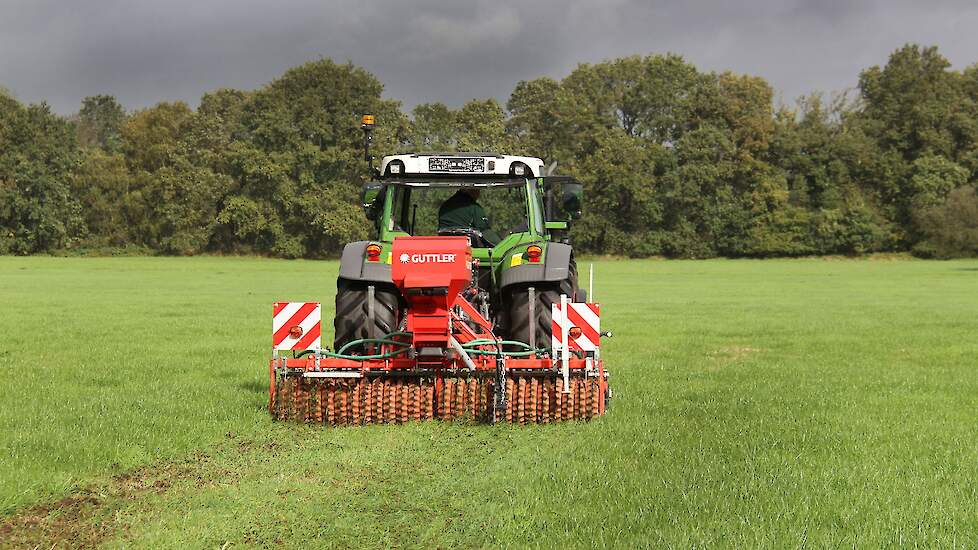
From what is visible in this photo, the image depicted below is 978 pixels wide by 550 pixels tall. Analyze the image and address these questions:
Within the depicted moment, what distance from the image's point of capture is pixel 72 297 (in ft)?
86.7

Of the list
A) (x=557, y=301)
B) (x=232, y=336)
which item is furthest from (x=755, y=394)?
(x=232, y=336)

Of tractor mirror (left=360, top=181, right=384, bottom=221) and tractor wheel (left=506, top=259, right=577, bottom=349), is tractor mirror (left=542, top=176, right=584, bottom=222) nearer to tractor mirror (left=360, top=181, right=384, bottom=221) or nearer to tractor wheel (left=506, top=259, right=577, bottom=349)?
tractor wheel (left=506, top=259, right=577, bottom=349)

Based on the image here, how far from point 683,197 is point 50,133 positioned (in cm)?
4695

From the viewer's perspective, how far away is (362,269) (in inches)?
343

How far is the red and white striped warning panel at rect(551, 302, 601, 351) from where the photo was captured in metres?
→ 8.27

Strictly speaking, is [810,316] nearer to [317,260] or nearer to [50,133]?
[317,260]

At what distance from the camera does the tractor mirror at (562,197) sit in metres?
9.49

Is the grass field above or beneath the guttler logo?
beneath

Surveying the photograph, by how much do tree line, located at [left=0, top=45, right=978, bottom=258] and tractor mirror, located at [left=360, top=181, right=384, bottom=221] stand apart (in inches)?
2117

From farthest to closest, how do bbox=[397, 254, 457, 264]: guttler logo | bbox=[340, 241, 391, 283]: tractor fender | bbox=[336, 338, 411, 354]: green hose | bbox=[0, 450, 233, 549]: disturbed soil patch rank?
bbox=[340, 241, 391, 283]: tractor fender
bbox=[336, 338, 411, 354]: green hose
bbox=[397, 254, 457, 264]: guttler logo
bbox=[0, 450, 233, 549]: disturbed soil patch

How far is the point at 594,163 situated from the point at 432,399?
62031mm

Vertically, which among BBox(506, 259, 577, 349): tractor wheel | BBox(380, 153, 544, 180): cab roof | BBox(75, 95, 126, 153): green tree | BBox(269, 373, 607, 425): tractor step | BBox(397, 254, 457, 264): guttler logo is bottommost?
BBox(269, 373, 607, 425): tractor step

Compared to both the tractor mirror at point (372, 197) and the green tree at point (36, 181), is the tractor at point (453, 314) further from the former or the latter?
the green tree at point (36, 181)

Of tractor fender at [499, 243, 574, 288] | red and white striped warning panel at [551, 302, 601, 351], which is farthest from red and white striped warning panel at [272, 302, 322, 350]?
red and white striped warning panel at [551, 302, 601, 351]
